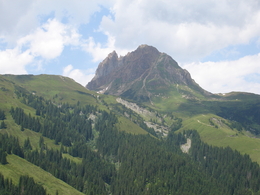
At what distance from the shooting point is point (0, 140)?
172875 millimetres

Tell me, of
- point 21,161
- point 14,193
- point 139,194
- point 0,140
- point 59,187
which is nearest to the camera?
point 14,193

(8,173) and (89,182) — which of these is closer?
(8,173)

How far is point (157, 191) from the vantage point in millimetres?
193875

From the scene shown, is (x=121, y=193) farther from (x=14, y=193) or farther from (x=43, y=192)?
(x=14, y=193)

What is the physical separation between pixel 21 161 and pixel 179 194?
10535 cm

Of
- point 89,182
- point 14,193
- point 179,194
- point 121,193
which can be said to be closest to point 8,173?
point 14,193

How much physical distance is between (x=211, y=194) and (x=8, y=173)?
439 ft

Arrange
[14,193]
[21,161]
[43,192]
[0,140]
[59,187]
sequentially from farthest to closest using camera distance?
[0,140]
[21,161]
[59,187]
[43,192]
[14,193]

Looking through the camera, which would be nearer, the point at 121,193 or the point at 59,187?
the point at 59,187

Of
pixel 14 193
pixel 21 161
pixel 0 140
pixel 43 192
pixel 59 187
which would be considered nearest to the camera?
pixel 14 193

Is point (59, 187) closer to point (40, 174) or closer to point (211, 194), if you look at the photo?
point (40, 174)

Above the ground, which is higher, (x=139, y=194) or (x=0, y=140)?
(x=0, y=140)

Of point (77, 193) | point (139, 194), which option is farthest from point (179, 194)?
point (77, 193)

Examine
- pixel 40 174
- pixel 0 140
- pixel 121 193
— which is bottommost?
pixel 121 193
